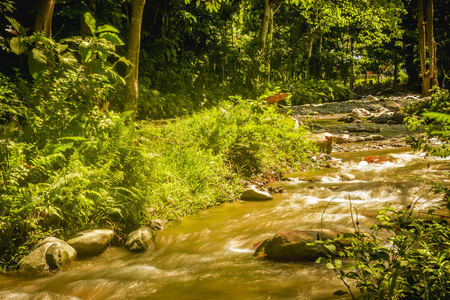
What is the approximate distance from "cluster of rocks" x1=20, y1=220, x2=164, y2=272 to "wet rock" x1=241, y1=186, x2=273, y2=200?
6.90 feet

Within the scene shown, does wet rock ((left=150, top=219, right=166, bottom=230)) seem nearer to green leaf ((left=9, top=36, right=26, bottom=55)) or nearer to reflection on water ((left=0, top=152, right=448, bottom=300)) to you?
reflection on water ((left=0, top=152, right=448, bottom=300))

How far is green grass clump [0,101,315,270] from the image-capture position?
3871mm

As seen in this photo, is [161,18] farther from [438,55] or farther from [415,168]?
[438,55]

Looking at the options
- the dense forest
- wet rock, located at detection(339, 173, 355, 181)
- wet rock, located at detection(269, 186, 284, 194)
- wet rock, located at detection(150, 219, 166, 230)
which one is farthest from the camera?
wet rock, located at detection(339, 173, 355, 181)

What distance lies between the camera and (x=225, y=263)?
390 centimetres

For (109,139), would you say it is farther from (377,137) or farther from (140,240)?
(377,137)

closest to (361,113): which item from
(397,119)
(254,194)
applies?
(397,119)

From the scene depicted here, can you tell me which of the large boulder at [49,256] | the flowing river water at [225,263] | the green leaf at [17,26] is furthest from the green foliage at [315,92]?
the large boulder at [49,256]

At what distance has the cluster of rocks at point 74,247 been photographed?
3617 mm

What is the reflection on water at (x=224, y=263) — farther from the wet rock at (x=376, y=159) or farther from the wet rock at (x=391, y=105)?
the wet rock at (x=391, y=105)

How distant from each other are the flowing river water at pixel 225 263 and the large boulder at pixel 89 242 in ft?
0.32

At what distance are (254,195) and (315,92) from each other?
2112 centimetres

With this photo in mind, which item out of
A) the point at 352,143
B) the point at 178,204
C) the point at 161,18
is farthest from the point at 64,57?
the point at 161,18

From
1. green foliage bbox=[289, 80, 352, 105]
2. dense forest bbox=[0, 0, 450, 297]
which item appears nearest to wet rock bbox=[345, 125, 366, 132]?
dense forest bbox=[0, 0, 450, 297]
